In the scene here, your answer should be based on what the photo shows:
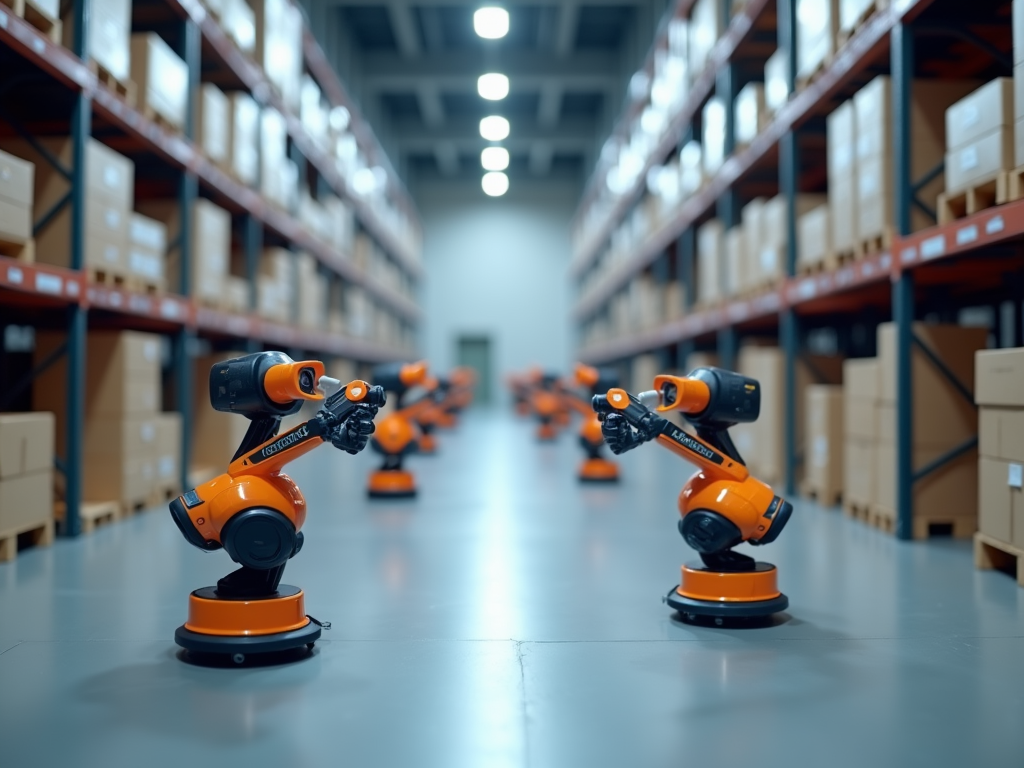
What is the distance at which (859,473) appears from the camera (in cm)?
627

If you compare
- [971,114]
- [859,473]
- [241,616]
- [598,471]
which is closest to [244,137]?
[598,471]

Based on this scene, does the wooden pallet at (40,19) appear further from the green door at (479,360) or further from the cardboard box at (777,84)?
the green door at (479,360)

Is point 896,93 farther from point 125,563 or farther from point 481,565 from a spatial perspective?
point 125,563

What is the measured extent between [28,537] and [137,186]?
15.8ft

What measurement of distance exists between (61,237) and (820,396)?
18.7 ft

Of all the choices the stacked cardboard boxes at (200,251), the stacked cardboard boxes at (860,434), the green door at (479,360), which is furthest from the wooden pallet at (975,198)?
the green door at (479,360)

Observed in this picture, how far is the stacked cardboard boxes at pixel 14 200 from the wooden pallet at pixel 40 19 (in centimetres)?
82

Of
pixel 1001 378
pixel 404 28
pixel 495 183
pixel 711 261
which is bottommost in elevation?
pixel 1001 378

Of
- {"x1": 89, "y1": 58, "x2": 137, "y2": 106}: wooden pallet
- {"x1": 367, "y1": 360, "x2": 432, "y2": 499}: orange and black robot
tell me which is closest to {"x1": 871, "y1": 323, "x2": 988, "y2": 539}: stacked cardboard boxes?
{"x1": 367, "y1": 360, "x2": 432, "y2": 499}: orange and black robot

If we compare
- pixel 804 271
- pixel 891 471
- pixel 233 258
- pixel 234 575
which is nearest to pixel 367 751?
pixel 234 575

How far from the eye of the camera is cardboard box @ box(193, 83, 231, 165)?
26.8ft

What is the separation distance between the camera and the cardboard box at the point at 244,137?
9016mm

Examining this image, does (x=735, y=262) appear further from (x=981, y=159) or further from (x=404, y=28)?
(x=404, y=28)

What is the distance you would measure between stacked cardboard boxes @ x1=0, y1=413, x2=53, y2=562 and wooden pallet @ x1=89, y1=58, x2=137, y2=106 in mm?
2403
